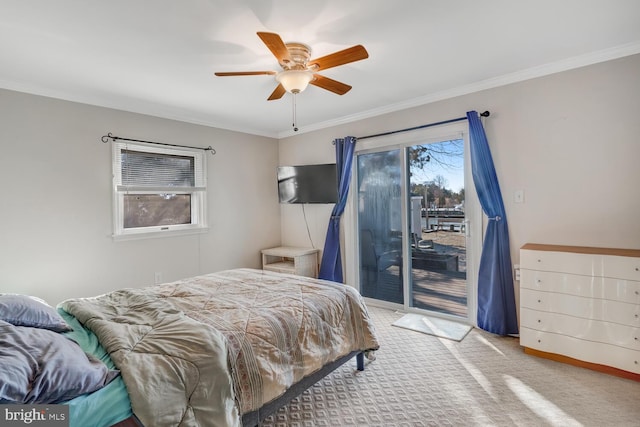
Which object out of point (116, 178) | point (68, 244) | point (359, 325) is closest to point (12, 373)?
point (359, 325)

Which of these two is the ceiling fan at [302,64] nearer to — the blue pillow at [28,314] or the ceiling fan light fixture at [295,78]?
the ceiling fan light fixture at [295,78]

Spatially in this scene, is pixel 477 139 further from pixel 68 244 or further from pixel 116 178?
pixel 68 244

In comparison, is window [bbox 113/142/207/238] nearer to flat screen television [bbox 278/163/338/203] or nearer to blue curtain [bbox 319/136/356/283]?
flat screen television [bbox 278/163/338/203]

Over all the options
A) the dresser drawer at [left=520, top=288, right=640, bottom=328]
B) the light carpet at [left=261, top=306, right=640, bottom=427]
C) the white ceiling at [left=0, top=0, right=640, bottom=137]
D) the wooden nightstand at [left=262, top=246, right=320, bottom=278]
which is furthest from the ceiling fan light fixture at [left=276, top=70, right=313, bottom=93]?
the wooden nightstand at [left=262, top=246, right=320, bottom=278]

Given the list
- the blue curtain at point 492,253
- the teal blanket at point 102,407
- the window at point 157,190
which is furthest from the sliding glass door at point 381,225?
the teal blanket at point 102,407

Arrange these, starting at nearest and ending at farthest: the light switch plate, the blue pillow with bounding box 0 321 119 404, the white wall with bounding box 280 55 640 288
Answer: the blue pillow with bounding box 0 321 119 404
the white wall with bounding box 280 55 640 288
the light switch plate

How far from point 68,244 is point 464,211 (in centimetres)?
409

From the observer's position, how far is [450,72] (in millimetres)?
2908

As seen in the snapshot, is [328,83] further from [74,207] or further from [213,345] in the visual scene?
[74,207]

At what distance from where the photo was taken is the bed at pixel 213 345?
1271 mm

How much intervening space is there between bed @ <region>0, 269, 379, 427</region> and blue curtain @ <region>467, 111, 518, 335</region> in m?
1.44

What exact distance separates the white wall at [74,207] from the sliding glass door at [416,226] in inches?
80.3

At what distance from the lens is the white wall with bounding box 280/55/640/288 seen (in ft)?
8.30

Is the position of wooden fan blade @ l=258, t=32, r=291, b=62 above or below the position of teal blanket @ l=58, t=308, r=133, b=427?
above
